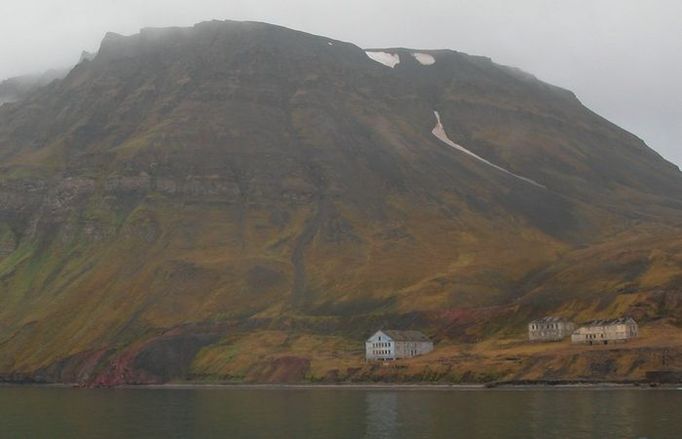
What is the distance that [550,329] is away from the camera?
188 metres

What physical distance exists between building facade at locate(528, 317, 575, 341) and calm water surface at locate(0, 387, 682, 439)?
43.3 m

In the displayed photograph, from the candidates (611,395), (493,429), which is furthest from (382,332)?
(493,429)

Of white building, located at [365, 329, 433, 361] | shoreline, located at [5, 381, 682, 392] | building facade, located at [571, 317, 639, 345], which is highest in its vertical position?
building facade, located at [571, 317, 639, 345]

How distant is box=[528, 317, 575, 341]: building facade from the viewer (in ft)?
615

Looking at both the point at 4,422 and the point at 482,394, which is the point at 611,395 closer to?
the point at 482,394

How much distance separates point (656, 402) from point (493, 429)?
35.4 metres

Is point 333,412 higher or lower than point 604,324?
lower

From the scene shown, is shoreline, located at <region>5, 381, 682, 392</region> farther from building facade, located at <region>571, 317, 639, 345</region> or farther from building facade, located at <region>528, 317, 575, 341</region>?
building facade, located at <region>528, 317, 575, 341</region>

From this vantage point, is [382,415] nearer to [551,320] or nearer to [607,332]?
[607,332]

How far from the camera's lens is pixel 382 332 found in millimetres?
195750

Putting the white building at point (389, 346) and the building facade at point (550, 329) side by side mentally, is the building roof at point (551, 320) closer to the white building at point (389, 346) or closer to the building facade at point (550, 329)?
the building facade at point (550, 329)

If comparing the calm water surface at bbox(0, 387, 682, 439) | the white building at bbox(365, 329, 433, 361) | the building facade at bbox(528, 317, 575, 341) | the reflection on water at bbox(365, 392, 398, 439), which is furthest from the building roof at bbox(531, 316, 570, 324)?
the reflection on water at bbox(365, 392, 398, 439)

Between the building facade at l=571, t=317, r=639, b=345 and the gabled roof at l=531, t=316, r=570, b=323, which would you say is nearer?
the building facade at l=571, t=317, r=639, b=345

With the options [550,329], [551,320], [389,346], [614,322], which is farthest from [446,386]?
[614,322]
